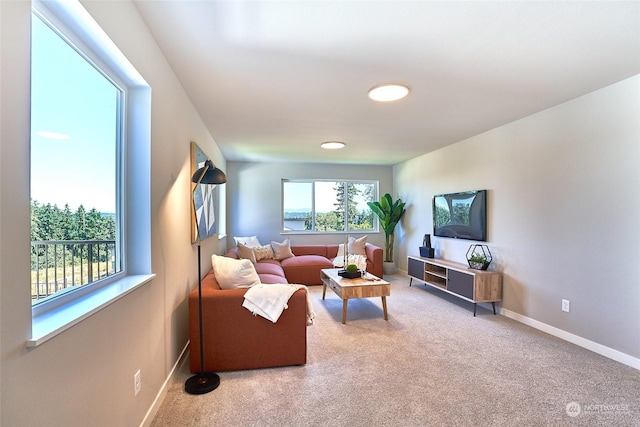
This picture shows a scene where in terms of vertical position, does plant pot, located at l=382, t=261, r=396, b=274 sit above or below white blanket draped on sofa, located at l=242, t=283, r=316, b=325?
below

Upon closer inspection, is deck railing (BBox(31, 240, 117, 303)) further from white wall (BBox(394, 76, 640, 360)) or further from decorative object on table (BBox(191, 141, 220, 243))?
white wall (BBox(394, 76, 640, 360))

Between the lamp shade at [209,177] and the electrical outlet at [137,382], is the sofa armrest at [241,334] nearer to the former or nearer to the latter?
the electrical outlet at [137,382]

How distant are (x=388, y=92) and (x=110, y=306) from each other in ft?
8.28

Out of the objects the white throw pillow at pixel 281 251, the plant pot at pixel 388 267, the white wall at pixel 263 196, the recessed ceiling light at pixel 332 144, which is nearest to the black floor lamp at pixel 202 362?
the recessed ceiling light at pixel 332 144

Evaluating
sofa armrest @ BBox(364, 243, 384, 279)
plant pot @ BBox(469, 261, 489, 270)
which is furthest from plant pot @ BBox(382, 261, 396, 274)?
plant pot @ BBox(469, 261, 489, 270)

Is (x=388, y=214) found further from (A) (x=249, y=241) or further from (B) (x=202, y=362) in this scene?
(B) (x=202, y=362)

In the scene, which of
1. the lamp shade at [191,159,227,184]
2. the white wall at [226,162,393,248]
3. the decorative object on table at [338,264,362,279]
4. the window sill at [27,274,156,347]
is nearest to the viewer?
the window sill at [27,274,156,347]

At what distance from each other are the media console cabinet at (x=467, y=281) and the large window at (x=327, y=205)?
2.37 m

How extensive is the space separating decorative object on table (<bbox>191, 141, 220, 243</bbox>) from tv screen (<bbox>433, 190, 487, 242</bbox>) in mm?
3501

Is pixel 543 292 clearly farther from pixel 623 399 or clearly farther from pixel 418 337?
pixel 418 337

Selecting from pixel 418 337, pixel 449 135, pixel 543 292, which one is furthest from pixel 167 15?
pixel 543 292

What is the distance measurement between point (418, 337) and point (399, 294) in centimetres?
161

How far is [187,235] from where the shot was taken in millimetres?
2633

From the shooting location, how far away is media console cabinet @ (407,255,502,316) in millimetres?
3590
